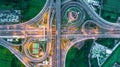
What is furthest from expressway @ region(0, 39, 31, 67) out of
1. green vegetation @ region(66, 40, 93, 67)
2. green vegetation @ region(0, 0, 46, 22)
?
green vegetation @ region(66, 40, 93, 67)

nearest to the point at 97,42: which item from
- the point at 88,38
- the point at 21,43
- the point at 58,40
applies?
the point at 88,38

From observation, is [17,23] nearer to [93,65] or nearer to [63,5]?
[63,5]

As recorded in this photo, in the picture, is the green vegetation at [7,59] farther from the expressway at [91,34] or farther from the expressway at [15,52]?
the expressway at [91,34]

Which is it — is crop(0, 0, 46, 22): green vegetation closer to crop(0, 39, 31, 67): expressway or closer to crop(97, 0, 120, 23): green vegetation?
crop(0, 39, 31, 67): expressway

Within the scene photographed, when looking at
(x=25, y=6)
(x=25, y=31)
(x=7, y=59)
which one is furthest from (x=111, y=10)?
Answer: (x=7, y=59)

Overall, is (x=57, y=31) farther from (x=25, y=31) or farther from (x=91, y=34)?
(x=91, y=34)

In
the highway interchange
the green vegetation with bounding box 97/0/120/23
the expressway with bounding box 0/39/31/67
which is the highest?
the green vegetation with bounding box 97/0/120/23

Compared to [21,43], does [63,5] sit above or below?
above
